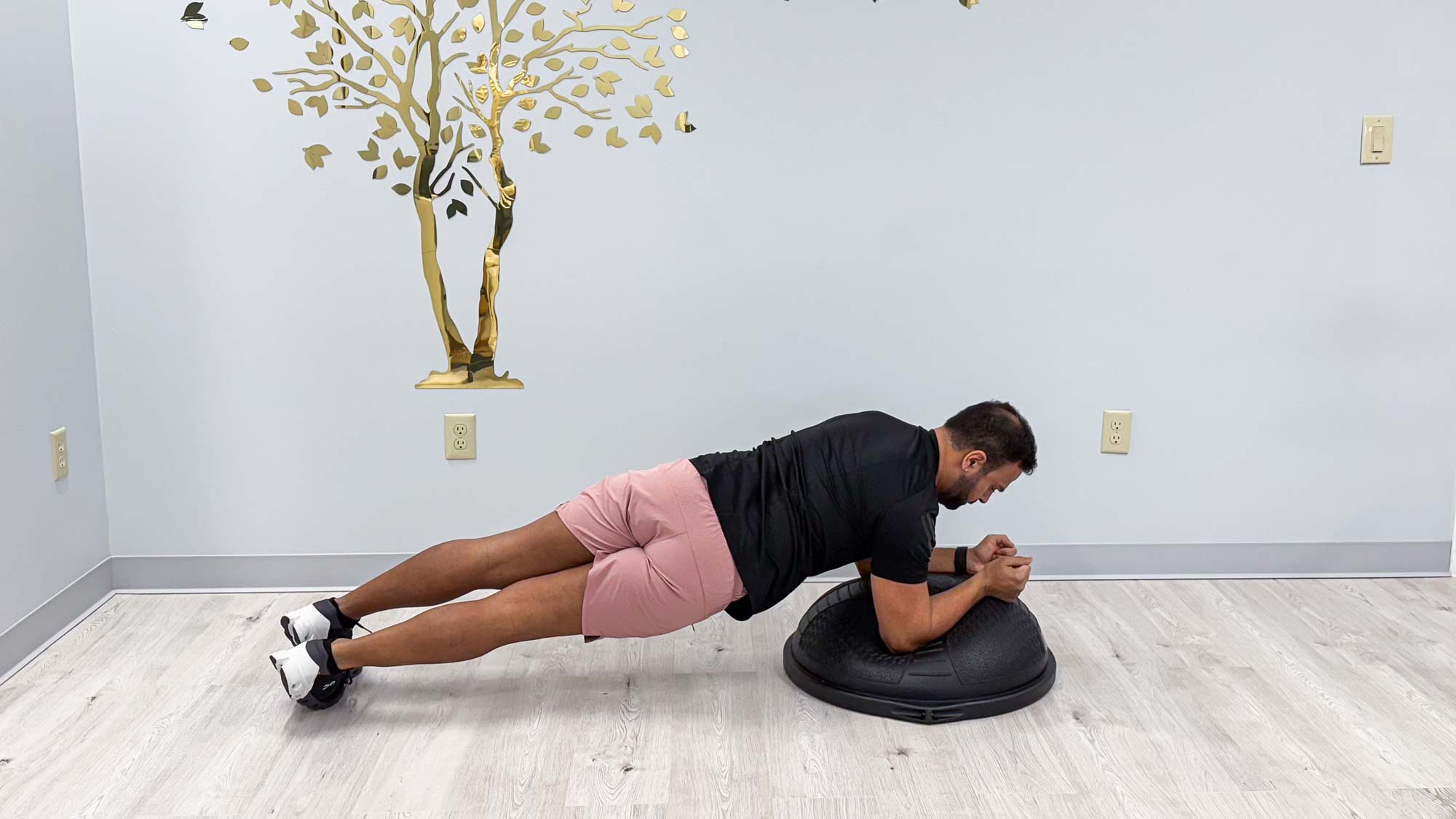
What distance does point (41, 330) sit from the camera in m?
2.77

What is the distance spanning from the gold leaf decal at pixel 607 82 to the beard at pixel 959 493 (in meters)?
1.35

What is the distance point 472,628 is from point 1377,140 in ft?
8.43

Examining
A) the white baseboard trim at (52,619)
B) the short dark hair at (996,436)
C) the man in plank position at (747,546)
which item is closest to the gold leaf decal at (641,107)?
the man in plank position at (747,546)

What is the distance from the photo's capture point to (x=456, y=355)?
121 inches

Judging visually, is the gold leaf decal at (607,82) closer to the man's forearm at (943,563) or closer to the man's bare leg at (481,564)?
the man's bare leg at (481,564)

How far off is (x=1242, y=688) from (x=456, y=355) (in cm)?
203

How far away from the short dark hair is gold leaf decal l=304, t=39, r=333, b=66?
70.3 inches

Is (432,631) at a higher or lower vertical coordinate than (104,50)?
lower

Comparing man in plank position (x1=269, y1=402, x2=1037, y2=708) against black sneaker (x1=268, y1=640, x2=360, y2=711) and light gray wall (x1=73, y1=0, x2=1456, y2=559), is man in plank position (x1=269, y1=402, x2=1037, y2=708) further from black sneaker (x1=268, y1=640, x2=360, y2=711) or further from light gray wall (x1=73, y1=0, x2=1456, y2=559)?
light gray wall (x1=73, y1=0, x2=1456, y2=559)

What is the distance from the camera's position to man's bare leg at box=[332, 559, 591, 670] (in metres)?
2.32

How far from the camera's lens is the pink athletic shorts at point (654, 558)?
2.33m

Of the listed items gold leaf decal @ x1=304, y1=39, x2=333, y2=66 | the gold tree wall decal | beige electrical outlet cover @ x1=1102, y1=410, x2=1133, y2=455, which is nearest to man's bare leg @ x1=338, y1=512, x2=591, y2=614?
the gold tree wall decal

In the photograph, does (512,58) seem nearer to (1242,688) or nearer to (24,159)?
(24,159)

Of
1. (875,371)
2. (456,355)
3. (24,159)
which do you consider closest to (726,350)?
(875,371)
